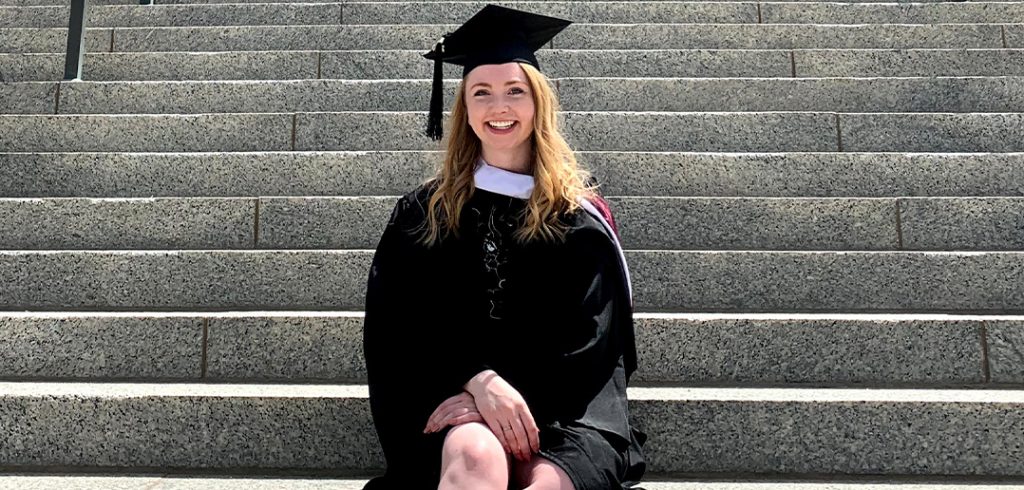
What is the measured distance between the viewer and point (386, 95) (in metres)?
4.73

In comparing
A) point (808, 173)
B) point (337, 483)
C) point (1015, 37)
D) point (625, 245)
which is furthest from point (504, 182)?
point (1015, 37)

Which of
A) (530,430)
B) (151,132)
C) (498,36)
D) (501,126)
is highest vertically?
(151,132)

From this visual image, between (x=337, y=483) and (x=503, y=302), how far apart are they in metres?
0.85

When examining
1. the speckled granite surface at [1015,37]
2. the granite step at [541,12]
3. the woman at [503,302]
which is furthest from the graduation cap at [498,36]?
the speckled granite surface at [1015,37]

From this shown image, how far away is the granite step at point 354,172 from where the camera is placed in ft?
12.6

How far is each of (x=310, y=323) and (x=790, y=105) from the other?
119 inches

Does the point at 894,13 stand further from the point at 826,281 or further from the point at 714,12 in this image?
the point at 826,281

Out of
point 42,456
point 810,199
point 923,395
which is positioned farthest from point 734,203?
point 42,456

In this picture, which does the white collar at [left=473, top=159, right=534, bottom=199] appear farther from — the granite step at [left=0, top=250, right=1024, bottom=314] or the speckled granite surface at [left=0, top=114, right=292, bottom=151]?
the speckled granite surface at [left=0, top=114, right=292, bottom=151]

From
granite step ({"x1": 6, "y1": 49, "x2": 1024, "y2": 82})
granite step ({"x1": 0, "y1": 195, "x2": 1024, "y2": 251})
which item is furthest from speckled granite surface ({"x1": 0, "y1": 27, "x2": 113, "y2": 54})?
granite step ({"x1": 0, "y1": 195, "x2": 1024, "y2": 251})

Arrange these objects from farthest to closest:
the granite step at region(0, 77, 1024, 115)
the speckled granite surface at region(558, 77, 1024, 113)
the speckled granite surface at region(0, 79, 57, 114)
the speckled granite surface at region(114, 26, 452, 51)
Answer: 1. the speckled granite surface at region(114, 26, 452, 51)
2. the speckled granite surface at region(0, 79, 57, 114)
3. the granite step at region(0, 77, 1024, 115)
4. the speckled granite surface at region(558, 77, 1024, 113)

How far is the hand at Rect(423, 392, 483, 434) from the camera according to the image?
2146mm

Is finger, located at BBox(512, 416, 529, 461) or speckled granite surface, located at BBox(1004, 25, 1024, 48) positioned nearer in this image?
finger, located at BBox(512, 416, 529, 461)

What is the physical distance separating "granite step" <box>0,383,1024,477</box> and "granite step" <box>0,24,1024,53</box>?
3290 mm
